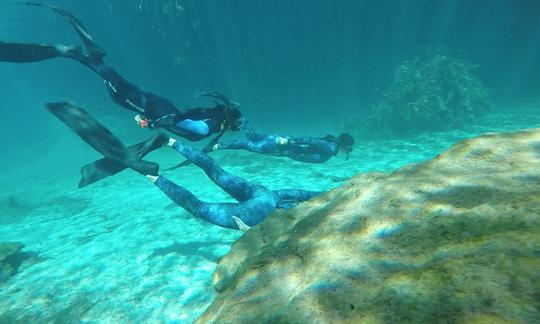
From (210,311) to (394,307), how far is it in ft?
4.80

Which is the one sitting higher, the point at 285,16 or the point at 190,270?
the point at 285,16

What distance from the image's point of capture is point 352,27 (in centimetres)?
3488

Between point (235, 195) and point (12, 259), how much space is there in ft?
21.1

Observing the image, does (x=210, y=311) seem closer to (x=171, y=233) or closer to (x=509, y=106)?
(x=171, y=233)

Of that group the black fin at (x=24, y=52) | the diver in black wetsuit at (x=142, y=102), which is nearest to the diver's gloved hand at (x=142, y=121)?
the diver in black wetsuit at (x=142, y=102)

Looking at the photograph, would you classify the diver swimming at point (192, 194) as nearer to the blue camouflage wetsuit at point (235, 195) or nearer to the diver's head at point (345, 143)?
the blue camouflage wetsuit at point (235, 195)

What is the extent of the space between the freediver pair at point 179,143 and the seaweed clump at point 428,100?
530 inches

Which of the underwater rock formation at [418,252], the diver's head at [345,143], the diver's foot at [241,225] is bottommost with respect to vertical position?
the underwater rock formation at [418,252]

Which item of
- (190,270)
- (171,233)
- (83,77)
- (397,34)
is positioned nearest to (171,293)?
(190,270)

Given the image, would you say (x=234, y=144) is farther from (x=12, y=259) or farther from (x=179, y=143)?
(x=12, y=259)

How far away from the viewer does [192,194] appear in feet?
22.8

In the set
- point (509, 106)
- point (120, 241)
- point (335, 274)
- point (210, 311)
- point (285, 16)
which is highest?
point (285, 16)

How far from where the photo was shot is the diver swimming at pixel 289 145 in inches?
363

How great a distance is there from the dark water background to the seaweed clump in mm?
5051
